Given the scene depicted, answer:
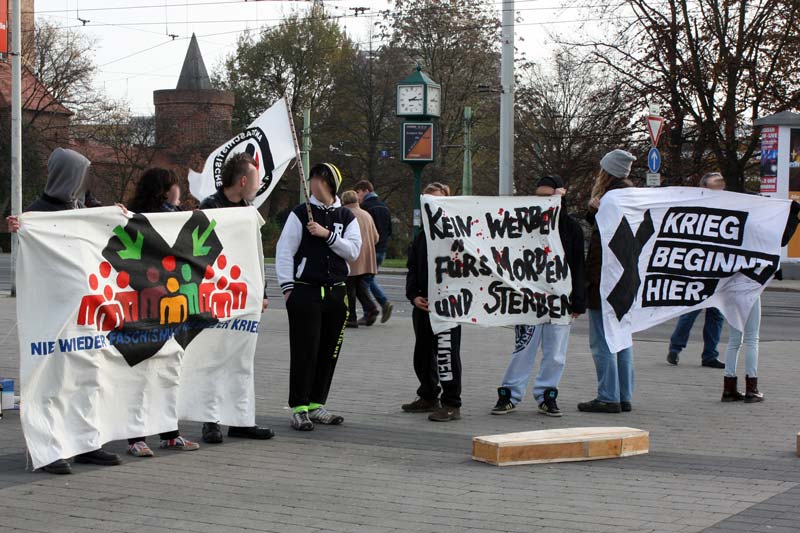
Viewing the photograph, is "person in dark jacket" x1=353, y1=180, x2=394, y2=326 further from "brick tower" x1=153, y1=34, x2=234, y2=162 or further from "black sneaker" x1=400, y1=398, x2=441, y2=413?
"brick tower" x1=153, y1=34, x2=234, y2=162

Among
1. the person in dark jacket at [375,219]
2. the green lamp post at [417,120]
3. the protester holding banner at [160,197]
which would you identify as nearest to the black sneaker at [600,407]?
the protester holding banner at [160,197]

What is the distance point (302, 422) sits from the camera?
796 centimetres

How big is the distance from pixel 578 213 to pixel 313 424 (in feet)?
107

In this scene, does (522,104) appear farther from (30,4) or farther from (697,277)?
(30,4)

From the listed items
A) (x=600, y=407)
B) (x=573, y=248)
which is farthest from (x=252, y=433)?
(x=573, y=248)

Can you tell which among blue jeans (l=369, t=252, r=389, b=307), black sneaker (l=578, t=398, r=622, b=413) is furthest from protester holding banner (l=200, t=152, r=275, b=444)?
blue jeans (l=369, t=252, r=389, b=307)

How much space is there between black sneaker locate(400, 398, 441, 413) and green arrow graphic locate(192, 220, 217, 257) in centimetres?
229

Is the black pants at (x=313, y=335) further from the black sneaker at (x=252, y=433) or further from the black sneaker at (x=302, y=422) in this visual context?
the black sneaker at (x=252, y=433)

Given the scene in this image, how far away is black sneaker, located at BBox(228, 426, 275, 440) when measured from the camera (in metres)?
7.68

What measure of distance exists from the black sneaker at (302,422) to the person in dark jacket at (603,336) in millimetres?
2330

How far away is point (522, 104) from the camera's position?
48.9m

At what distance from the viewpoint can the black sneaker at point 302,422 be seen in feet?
26.1

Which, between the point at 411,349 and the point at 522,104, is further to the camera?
the point at 522,104

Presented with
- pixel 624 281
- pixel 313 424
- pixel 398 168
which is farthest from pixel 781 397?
pixel 398 168
